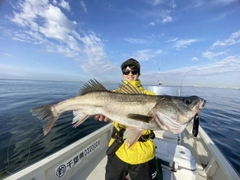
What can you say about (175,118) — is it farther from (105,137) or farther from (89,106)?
(105,137)

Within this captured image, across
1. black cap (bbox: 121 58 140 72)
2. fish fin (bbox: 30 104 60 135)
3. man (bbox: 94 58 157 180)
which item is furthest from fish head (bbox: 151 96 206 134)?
fish fin (bbox: 30 104 60 135)

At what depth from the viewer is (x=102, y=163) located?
195 inches

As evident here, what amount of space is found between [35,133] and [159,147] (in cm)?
766

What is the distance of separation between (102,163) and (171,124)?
140 inches

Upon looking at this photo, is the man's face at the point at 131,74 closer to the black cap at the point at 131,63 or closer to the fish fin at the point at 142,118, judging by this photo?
the black cap at the point at 131,63

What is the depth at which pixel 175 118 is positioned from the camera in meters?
2.50

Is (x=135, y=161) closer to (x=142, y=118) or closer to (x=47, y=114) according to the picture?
(x=142, y=118)

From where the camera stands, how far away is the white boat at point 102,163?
3.26 m

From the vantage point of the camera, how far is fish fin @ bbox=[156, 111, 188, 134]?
2.45 m

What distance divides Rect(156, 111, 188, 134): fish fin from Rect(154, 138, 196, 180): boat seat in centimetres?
164

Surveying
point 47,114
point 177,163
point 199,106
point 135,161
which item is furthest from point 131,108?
point 177,163

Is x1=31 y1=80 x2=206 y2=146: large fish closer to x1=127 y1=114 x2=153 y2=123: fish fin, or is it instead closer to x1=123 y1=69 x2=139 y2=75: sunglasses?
x1=127 y1=114 x2=153 y2=123: fish fin

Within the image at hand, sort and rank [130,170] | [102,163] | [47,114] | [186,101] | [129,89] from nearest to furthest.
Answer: [186,101]
[130,170]
[129,89]
[47,114]
[102,163]

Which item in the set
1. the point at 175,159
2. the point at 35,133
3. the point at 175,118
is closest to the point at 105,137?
the point at 175,159
